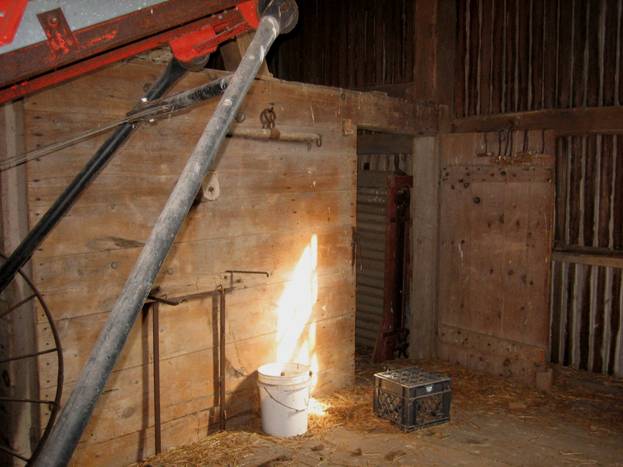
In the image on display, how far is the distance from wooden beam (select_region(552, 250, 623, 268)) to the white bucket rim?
2961 millimetres

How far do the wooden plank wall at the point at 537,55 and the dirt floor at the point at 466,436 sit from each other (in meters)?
2.86

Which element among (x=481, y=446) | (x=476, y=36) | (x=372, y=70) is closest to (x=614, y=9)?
(x=476, y=36)

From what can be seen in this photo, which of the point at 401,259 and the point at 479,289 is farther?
the point at 401,259

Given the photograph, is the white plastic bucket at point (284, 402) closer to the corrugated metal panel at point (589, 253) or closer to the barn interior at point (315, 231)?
the barn interior at point (315, 231)

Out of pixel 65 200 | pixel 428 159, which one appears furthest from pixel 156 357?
pixel 428 159

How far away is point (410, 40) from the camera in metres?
6.86

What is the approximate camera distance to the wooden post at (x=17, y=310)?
364 cm

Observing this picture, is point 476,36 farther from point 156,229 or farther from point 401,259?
point 156,229

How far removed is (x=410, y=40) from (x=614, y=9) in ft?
6.96

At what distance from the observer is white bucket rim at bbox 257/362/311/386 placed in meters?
4.72

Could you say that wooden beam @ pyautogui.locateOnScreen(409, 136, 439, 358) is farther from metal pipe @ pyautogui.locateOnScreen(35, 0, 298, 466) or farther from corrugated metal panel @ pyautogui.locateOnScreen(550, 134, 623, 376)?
metal pipe @ pyautogui.locateOnScreen(35, 0, 298, 466)

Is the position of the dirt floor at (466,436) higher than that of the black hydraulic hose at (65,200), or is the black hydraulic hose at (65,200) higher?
the black hydraulic hose at (65,200)

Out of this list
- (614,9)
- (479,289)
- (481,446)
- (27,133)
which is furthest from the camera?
(479,289)

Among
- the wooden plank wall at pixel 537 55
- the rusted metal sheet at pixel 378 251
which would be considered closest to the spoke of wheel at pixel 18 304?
the rusted metal sheet at pixel 378 251
